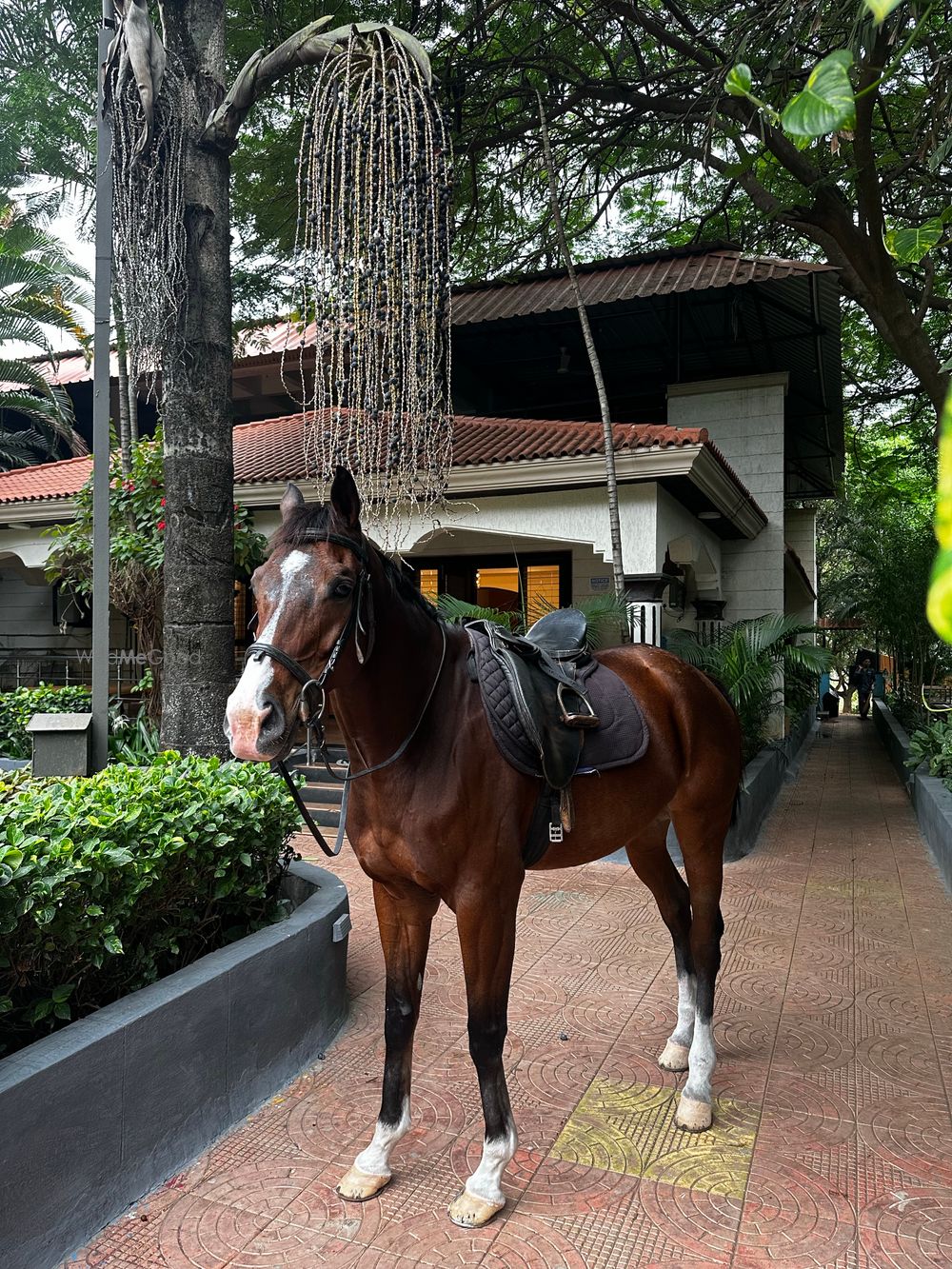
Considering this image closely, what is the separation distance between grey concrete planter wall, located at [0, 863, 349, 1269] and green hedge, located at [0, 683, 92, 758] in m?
5.12

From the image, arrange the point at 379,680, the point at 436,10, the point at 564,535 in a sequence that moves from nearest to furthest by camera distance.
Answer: the point at 379,680 → the point at 436,10 → the point at 564,535

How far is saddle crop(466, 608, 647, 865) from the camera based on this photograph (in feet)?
8.71

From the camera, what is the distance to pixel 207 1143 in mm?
2803

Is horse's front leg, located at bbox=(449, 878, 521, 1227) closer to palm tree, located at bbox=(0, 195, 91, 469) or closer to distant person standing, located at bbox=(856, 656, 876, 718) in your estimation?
palm tree, located at bbox=(0, 195, 91, 469)

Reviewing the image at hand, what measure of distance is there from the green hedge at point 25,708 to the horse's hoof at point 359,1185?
588cm

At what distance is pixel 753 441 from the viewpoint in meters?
12.0

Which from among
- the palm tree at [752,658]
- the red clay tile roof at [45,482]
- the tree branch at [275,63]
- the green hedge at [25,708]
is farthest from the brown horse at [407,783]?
the red clay tile roof at [45,482]

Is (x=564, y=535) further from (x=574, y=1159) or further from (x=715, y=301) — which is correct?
(x=574, y=1159)

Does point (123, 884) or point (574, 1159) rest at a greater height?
point (123, 884)

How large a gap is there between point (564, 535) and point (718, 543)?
4.78 metres

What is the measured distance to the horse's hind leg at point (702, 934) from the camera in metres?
3.00

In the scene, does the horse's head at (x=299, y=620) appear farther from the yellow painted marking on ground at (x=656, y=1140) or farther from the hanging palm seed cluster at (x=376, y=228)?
the hanging palm seed cluster at (x=376, y=228)

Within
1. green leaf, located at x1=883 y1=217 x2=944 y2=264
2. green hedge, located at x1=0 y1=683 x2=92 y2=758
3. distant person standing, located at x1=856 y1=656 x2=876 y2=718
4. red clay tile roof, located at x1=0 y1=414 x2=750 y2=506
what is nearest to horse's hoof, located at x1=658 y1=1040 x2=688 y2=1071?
green leaf, located at x1=883 y1=217 x2=944 y2=264

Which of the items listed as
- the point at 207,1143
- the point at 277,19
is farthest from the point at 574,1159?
the point at 277,19
